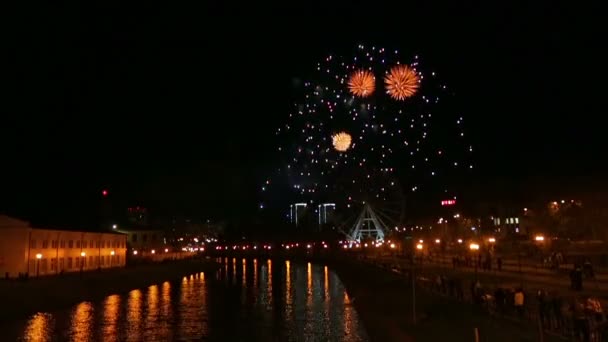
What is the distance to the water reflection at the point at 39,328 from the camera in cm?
2564

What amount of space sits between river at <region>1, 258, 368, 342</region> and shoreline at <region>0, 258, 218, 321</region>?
0.81 meters

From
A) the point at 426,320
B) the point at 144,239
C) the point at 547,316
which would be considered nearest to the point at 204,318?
the point at 426,320

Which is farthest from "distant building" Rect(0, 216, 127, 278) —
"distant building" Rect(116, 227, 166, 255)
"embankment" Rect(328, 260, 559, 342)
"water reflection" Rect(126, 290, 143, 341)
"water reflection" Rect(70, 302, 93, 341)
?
"distant building" Rect(116, 227, 166, 255)

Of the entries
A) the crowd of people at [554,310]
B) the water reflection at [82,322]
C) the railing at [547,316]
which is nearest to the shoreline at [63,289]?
the water reflection at [82,322]

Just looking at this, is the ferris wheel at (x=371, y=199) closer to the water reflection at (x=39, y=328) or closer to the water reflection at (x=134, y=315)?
the water reflection at (x=134, y=315)

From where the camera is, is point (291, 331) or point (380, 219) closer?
point (291, 331)

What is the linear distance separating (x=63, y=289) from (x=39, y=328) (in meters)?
11.3

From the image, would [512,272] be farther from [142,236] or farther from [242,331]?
[142,236]

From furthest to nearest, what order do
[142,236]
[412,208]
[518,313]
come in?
[412,208] → [142,236] → [518,313]

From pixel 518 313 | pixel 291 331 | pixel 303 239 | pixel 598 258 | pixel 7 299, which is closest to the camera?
pixel 518 313

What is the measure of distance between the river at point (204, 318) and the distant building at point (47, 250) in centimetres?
573

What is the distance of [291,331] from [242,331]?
2.40 meters

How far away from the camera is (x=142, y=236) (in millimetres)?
96438

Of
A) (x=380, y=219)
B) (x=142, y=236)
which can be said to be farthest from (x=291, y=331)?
(x=142, y=236)
